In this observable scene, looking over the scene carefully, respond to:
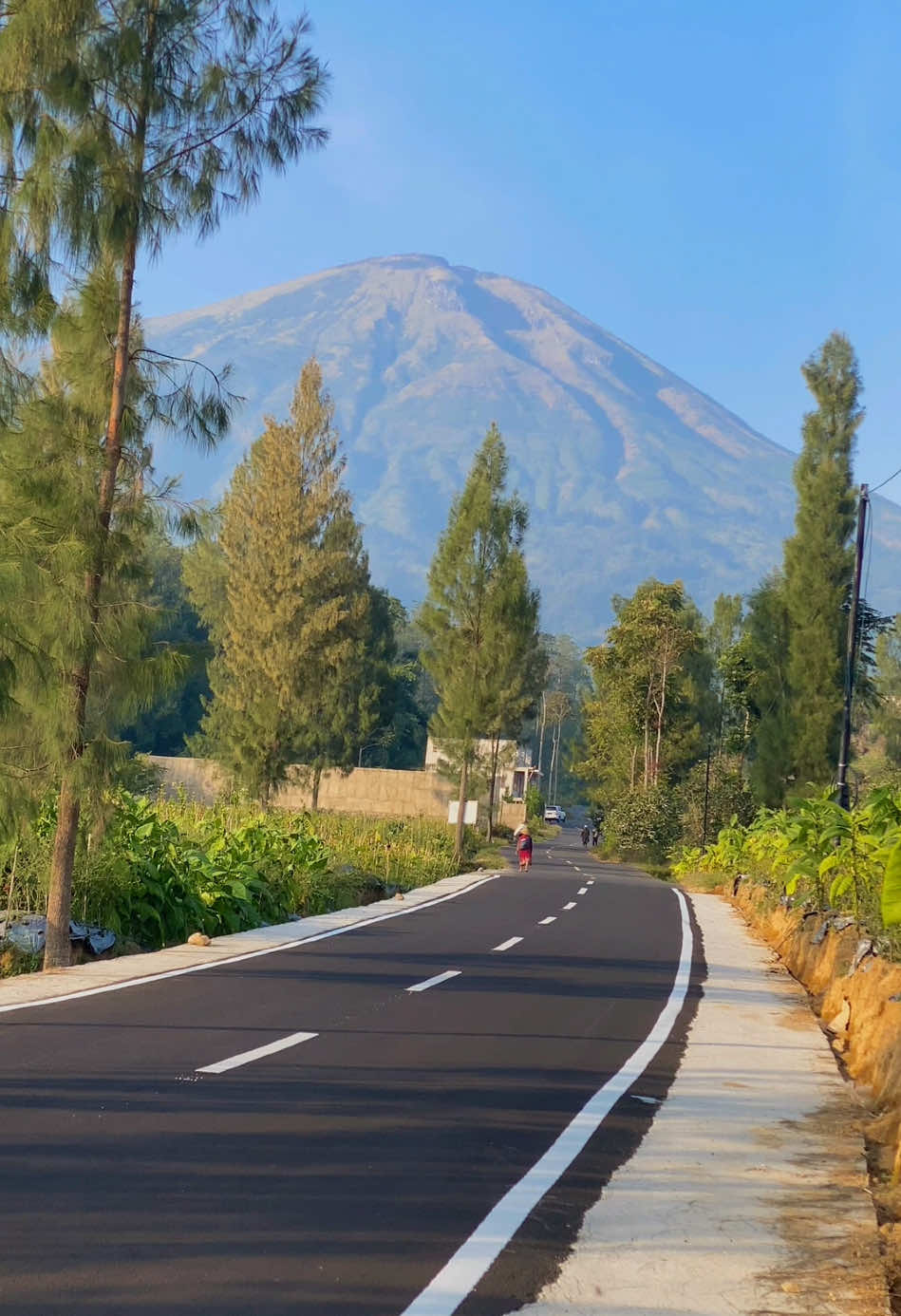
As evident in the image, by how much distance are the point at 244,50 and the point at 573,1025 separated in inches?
413

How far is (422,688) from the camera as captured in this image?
162500 mm

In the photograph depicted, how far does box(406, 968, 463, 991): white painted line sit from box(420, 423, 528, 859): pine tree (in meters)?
34.6

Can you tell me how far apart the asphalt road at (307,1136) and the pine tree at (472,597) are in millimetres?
35817

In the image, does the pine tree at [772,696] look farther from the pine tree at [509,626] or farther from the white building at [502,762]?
the white building at [502,762]

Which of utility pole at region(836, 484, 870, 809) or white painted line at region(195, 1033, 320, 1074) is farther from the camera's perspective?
utility pole at region(836, 484, 870, 809)

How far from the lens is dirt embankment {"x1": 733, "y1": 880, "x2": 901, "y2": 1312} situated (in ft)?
23.2

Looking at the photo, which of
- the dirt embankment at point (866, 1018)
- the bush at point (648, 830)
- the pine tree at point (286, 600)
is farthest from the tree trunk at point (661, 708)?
the dirt embankment at point (866, 1018)

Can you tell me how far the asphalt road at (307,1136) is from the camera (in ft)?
16.8

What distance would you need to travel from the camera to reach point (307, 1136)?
7.21m

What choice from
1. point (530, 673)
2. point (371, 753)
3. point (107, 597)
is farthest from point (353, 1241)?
point (371, 753)

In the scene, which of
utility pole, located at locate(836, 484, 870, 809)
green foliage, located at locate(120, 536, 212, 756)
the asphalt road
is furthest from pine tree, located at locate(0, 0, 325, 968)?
green foliage, located at locate(120, 536, 212, 756)

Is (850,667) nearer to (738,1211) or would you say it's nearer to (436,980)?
(436,980)

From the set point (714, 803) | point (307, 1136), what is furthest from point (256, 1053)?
point (714, 803)

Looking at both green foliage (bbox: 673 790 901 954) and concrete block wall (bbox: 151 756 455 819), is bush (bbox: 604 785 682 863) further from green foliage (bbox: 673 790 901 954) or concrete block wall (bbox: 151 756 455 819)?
green foliage (bbox: 673 790 901 954)
